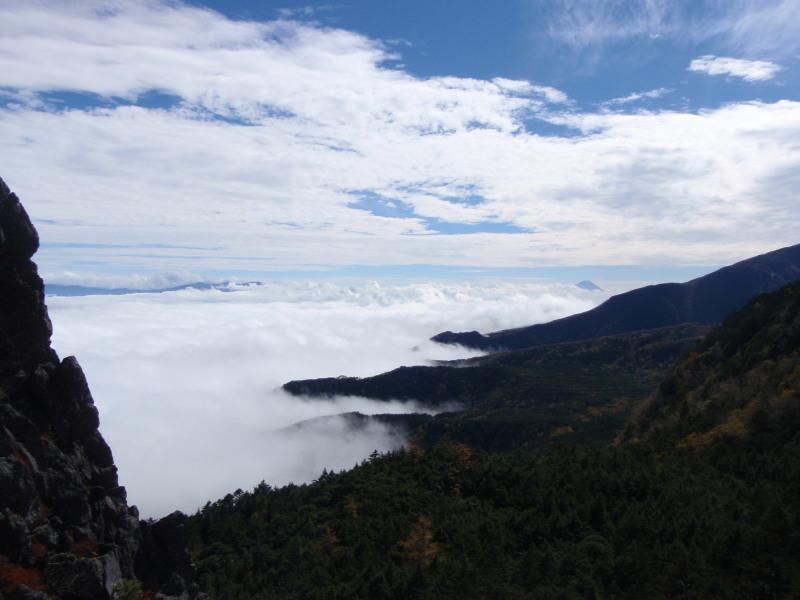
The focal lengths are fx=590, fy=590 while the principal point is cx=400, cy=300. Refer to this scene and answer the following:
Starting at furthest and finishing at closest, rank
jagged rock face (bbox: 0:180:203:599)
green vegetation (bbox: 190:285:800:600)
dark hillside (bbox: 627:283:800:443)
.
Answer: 1. dark hillside (bbox: 627:283:800:443)
2. green vegetation (bbox: 190:285:800:600)
3. jagged rock face (bbox: 0:180:203:599)

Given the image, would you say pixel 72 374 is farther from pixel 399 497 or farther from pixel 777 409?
pixel 777 409

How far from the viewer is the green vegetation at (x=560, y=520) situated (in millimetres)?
40969

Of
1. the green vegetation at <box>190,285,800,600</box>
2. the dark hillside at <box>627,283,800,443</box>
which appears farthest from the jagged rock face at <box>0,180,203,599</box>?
the dark hillside at <box>627,283,800,443</box>

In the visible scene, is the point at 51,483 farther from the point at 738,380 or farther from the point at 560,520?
the point at 738,380

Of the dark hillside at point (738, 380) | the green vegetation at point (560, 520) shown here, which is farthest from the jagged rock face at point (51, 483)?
the dark hillside at point (738, 380)

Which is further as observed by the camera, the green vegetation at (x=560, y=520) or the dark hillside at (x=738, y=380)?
the dark hillside at (x=738, y=380)

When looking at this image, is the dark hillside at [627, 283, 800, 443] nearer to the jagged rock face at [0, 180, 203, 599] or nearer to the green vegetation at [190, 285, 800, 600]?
the green vegetation at [190, 285, 800, 600]

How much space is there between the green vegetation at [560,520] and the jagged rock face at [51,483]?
1419 centimetres

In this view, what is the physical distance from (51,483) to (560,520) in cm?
4177

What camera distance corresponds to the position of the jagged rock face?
30922mm

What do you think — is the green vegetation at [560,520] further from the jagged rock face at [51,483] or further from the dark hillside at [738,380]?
the jagged rock face at [51,483]

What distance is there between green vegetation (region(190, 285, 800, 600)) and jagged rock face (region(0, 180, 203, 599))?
46.5ft

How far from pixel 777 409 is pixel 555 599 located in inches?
1604

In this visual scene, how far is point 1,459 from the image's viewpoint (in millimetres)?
31094
